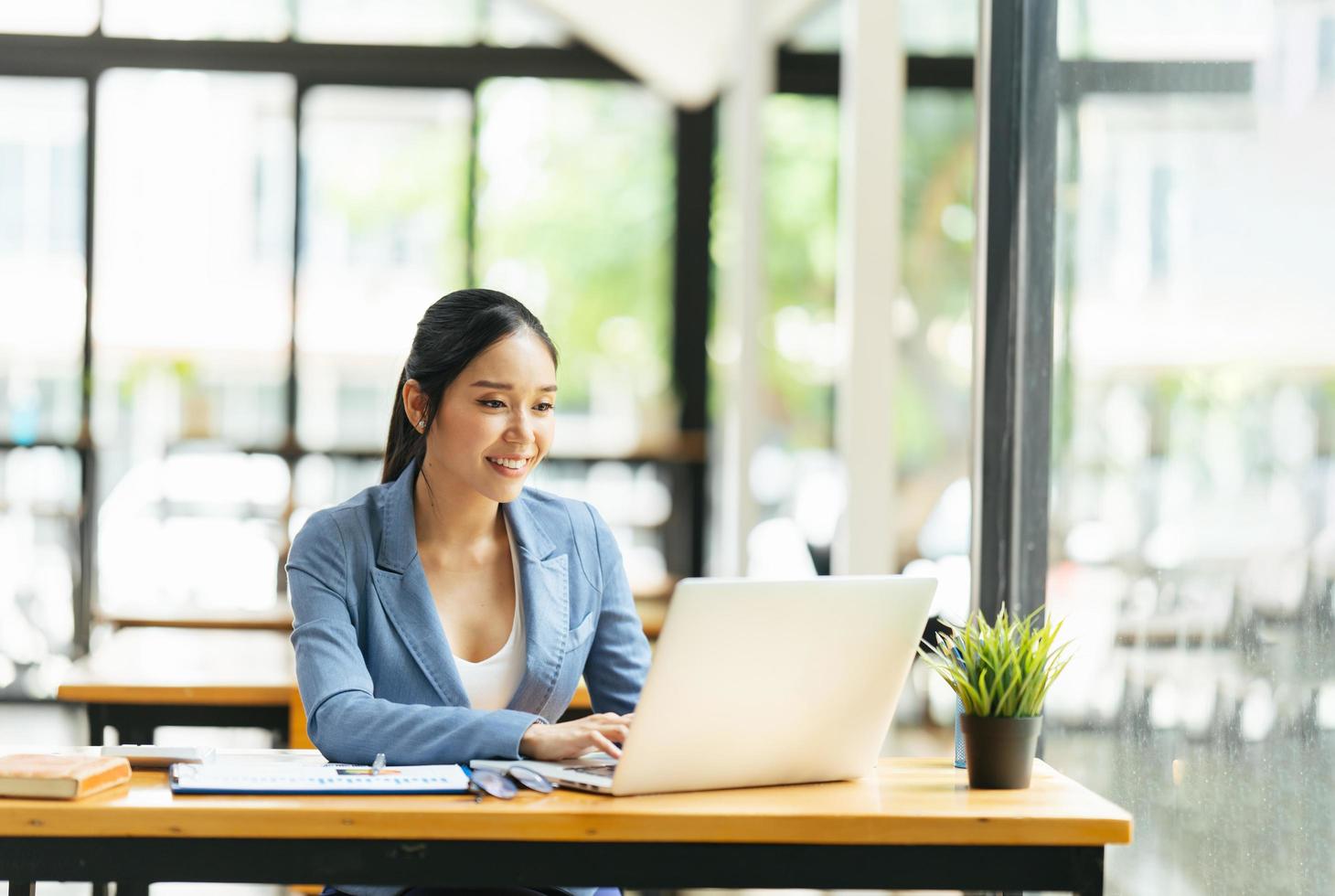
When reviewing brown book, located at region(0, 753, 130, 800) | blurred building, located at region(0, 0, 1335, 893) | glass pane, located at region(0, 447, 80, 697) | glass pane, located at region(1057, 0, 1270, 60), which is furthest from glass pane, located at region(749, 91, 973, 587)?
glass pane, located at region(0, 447, 80, 697)

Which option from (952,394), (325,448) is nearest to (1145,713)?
(952,394)

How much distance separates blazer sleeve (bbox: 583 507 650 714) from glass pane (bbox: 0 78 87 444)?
5.14 metres

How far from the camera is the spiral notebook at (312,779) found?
1694 millimetres

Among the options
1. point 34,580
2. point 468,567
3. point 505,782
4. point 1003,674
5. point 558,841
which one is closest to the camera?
point 558,841

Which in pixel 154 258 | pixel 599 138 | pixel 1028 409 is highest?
pixel 599 138

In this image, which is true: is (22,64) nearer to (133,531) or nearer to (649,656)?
(133,531)

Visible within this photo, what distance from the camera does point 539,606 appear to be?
2164 millimetres

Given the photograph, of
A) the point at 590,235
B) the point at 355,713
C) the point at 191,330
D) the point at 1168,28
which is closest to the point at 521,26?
the point at 590,235

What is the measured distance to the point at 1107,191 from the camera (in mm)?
2461

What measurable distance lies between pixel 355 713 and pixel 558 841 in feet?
1.24

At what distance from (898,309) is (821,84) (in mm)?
1551

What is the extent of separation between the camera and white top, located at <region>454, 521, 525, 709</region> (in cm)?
213

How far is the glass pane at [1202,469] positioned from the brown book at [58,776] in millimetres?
1306

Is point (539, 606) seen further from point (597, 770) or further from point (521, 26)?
point (521, 26)
